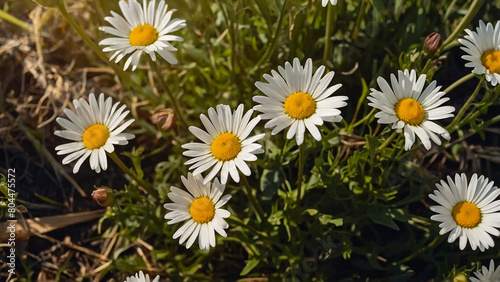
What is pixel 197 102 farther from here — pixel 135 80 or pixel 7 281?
pixel 7 281

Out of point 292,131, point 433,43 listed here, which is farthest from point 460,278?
point 433,43

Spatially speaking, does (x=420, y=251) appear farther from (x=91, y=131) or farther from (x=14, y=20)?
(x=14, y=20)

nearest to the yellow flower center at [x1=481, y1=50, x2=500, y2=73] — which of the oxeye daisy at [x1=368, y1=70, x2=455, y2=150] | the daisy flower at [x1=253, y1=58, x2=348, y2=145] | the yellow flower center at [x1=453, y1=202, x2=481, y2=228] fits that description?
the oxeye daisy at [x1=368, y1=70, x2=455, y2=150]

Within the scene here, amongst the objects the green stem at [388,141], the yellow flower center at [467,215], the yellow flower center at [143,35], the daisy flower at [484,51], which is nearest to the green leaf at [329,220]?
the green stem at [388,141]

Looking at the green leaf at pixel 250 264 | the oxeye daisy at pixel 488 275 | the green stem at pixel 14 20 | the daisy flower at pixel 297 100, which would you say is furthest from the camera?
the green stem at pixel 14 20

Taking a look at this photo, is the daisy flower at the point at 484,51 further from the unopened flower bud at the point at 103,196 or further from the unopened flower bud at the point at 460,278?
the unopened flower bud at the point at 103,196
